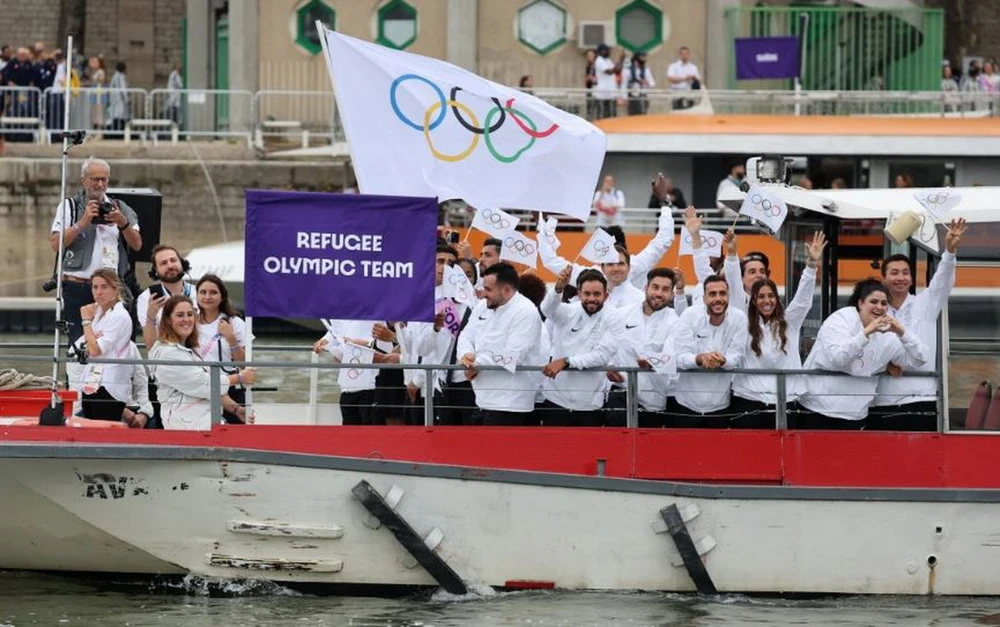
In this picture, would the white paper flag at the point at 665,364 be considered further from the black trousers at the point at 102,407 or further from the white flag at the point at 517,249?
the black trousers at the point at 102,407

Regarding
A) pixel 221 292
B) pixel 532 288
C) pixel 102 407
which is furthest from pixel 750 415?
pixel 102 407

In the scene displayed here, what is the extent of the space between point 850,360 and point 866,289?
0.44 m

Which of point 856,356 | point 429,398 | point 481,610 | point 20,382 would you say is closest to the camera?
point 856,356

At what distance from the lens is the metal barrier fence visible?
103ft

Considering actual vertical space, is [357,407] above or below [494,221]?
below

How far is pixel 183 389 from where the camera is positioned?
1317 cm

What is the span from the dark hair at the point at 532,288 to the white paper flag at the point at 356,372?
3.30 feet

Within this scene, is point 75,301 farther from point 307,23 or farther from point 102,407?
point 307,23

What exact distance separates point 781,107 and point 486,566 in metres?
20.0

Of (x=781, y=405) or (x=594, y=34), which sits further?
(x=594, y=34)

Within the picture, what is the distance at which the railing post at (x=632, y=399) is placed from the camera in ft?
43.0

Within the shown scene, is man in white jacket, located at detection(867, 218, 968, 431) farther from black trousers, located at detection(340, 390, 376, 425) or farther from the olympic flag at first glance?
black trousers, located at detection(340, 390, 376, 425)

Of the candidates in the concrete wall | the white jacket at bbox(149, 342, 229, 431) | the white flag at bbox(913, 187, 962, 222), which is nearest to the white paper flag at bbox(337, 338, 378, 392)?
the white jacket at bbox(149, 342, 229, 431)

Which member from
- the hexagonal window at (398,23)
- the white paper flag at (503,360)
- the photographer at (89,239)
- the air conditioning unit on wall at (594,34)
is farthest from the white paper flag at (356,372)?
the air conditioning unit on wall at (594,34)
